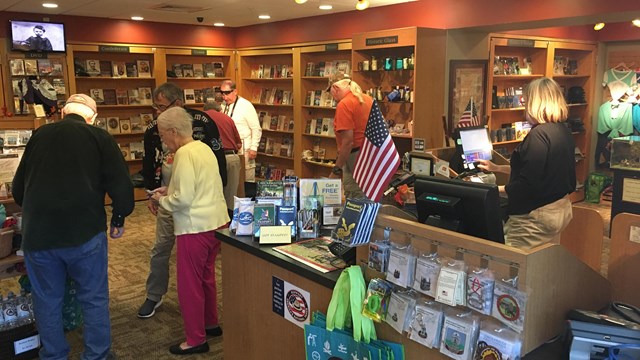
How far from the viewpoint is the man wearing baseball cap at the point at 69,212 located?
2758 millimetres

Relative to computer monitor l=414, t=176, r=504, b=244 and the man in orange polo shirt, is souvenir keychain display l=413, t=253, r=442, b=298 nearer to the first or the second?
computer monitor l=414, t=176, r=504, b=244

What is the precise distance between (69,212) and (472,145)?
9.93ft

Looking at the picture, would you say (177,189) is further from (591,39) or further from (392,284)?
(591,39)

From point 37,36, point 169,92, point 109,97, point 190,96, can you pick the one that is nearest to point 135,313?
point 169,92

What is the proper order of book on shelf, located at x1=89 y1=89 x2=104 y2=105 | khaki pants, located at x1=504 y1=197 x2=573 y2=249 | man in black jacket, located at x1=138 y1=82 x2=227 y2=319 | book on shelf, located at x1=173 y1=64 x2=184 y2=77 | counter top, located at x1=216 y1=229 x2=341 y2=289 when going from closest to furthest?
1. counter top, located at x1=216 y1=229 x2=341 y2=289
2. khaki pants, located at x1=504 y1=197 x2=573 y2=249
3. man in black jacket, located at x1=138 y1=82 x2=227 y2=319
4. book on shelf, located at x1=89 y1=89 x2=104 y2=105
5. book on shelf, located at x1=173 y1=64 x2=184 y2=77

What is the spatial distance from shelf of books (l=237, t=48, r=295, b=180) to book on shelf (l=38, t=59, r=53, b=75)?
9.72 feet

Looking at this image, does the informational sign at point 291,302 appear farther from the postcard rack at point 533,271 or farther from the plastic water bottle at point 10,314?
the plastic water bottle at point 10,314

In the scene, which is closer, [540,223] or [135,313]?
[540,223]

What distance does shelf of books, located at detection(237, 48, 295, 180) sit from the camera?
841 centimetres

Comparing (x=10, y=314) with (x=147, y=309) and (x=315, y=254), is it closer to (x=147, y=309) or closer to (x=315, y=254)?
(x=147, y=309)

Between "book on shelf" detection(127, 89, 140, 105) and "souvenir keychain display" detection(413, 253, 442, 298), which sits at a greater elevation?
"book on shelf" detection(127, 89, 140, 105)

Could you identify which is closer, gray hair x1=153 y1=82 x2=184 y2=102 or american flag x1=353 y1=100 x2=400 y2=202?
american flag x1=353 y1=100 x2=400 y2=202

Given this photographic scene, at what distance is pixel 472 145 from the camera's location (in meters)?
4.31

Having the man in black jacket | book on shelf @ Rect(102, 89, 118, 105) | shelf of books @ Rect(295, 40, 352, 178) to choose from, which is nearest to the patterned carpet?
the man in black jacket
